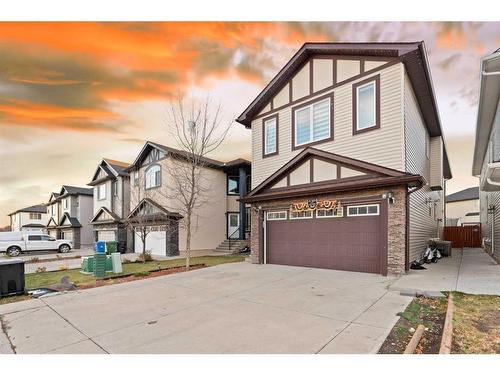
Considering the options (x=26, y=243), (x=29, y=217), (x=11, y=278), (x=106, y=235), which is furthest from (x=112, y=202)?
(x=29, y=217)

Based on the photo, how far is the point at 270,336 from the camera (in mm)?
4277

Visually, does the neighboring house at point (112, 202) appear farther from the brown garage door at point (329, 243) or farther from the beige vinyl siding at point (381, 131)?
the beige vinyl siding at point (381, 131)

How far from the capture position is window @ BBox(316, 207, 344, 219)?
32.6 ft

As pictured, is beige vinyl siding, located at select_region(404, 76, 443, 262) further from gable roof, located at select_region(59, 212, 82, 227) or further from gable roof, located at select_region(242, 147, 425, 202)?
gable roof, located at select_region(59, 212, 82, 227)

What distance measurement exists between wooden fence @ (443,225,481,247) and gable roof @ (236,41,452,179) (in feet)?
34.4

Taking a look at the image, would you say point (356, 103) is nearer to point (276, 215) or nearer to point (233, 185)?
point (276, 215)

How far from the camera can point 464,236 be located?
2111 centimetres

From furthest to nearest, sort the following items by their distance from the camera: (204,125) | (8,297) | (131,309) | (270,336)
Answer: (204,125), (8,297), (131,309), (270,336)

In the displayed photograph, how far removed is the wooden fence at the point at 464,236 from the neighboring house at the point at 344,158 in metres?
10.2

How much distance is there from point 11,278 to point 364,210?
33.5ft

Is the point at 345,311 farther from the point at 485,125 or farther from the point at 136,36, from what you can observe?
the point at 485,125

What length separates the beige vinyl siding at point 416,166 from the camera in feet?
31.2
